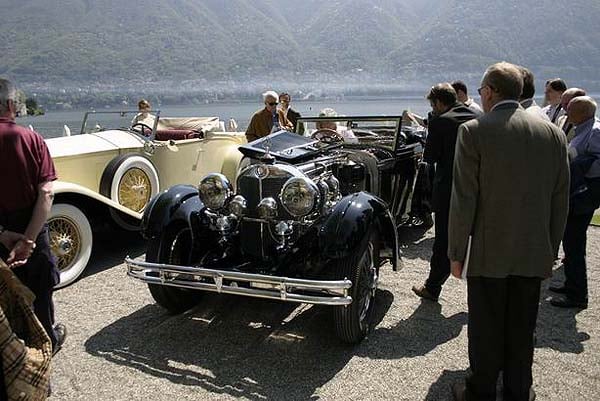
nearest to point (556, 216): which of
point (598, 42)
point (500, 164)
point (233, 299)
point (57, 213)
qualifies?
point (500, 164)

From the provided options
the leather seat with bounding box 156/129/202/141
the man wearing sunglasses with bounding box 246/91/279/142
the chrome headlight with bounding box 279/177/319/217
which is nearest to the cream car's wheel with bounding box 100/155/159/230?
the leather seat with bounding box 156/129/202/141

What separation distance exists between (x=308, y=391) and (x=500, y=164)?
1.71 meters

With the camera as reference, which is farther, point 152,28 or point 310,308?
point 152,28

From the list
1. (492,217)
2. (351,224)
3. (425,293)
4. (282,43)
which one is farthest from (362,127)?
(282,43)

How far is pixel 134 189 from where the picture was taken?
5.96 metres

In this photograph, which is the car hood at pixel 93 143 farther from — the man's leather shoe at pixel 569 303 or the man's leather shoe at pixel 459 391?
the man's leather shoe at pixel 569 303

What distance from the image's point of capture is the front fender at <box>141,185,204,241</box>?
386 centimetres

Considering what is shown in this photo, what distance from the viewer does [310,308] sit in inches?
165

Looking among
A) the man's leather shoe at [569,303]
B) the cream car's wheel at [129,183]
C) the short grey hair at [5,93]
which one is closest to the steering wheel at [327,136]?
the cream car's wheel at [129,183]

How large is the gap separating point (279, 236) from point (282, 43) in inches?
6783

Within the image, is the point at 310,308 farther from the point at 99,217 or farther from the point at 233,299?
the point at 99,217

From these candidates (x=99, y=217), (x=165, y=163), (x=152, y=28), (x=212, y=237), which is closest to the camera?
(x=212, y=237)

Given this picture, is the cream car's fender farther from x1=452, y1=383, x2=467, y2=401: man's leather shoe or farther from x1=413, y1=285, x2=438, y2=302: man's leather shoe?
x1=452, y1=383, x2=467, y2=401: man's leather shoe

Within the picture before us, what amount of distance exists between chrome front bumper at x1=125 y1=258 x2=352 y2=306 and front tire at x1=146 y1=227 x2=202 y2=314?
31cm
